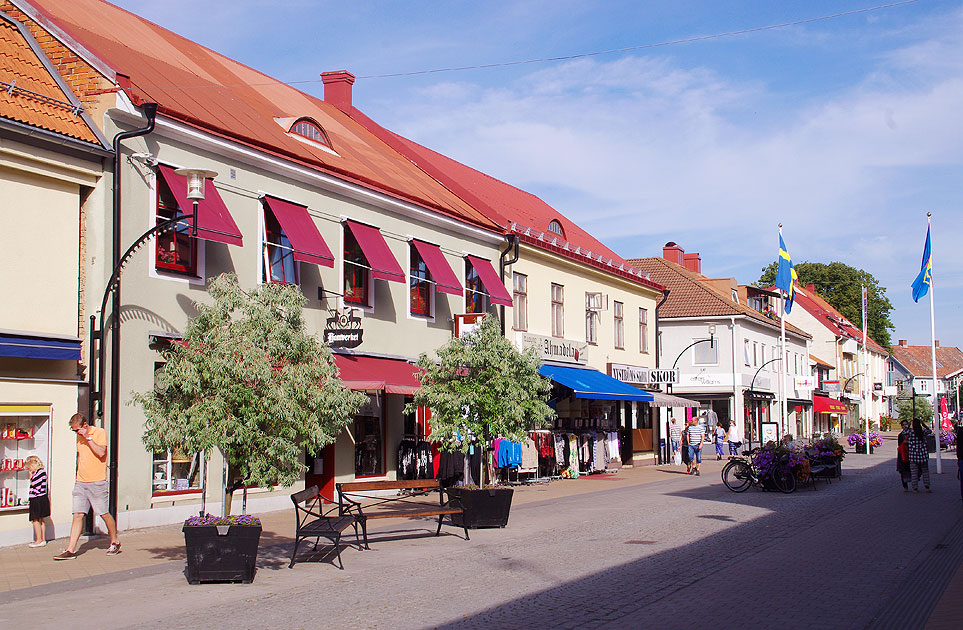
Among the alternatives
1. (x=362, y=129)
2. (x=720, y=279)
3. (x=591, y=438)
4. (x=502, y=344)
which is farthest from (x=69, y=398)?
(x=720, y=279)

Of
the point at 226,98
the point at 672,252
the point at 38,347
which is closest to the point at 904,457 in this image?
the point at 226,98

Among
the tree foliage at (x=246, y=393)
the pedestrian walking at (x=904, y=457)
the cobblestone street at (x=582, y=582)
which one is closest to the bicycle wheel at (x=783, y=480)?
the pedestrian walking at (x=904, y=457)

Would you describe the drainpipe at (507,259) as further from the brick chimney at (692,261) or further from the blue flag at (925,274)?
the brick chimney at (692,261)

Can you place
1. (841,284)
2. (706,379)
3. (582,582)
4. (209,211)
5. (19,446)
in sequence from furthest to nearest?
(841,284) → (706,379) → (209,211) → (19,446) → (582,582)

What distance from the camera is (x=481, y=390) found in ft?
51.8

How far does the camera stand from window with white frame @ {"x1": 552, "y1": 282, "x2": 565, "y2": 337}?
2970 centimetres

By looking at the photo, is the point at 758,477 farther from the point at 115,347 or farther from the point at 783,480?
the point at 115,347

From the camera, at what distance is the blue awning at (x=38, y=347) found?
1317 centimetres

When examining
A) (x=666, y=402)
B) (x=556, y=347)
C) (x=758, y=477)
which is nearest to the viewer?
(x=758, y=477)

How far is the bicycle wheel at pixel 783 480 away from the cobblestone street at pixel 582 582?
5.67 m

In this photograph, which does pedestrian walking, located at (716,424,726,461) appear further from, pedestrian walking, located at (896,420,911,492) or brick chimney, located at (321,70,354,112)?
brick chimney, located at (321,70,354,112)

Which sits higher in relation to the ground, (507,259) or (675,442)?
(507,259)

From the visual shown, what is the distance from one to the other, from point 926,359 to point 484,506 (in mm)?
132437

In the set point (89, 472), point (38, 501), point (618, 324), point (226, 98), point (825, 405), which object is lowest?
point (38, 501)
